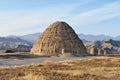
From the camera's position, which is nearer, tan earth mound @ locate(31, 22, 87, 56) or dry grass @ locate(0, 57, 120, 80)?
dry grass @ locate(0, 57, 120, 80)

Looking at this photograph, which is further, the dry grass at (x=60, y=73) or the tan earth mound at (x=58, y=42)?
the tan earth mound at (x=58, y=42)

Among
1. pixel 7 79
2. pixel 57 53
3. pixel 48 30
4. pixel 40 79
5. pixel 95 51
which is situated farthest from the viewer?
pixel 95 51

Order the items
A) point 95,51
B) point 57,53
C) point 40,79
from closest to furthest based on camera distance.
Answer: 1. point 40,79
2. point 57,53
3. point 95,51

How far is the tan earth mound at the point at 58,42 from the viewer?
Answer: 427ft

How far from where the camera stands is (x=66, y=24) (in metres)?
140

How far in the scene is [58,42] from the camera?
131m

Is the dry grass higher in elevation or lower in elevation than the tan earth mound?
lower

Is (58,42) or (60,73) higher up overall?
(58,42)

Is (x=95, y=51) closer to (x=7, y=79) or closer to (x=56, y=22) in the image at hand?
(x=56, y=22)

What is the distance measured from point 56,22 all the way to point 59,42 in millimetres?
13817

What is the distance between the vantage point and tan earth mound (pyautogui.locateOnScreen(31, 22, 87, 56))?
130000 mm

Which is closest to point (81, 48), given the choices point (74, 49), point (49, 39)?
point (74, 49)

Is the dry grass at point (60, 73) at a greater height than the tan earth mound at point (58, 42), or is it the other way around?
the tan earth mound at point (58, 42)

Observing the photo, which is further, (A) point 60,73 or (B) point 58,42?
(B) point 58,42
